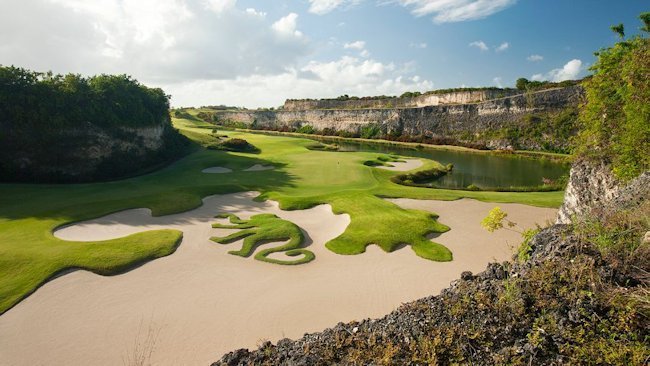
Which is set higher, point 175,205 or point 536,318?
point 536,318

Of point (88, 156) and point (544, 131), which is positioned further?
point (544, 131)

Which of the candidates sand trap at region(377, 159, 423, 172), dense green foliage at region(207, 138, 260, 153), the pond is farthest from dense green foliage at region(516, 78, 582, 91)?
dense green foliage at region(207, 138, 260, 153)

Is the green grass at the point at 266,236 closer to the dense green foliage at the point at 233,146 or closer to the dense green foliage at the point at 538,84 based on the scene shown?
the dense green foliage at the point at 233,146

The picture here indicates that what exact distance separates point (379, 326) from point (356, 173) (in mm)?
26133

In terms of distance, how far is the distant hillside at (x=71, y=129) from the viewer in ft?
87.7

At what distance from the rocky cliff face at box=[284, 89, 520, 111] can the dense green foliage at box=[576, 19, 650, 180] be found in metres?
58.9

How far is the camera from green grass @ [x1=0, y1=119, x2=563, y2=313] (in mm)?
14688

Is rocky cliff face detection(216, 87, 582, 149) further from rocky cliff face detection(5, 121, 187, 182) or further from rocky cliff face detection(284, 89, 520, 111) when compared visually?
rocky cliff face detection(5, 121, 187, 182)

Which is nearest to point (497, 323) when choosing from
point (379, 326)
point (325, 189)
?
point (379, 326)

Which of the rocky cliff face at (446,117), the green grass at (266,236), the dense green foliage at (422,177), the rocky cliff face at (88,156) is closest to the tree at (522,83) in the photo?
the rocky cliff face at (446,117)

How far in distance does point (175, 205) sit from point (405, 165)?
2676cm

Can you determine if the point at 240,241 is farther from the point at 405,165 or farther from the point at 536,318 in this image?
the point at 405,165

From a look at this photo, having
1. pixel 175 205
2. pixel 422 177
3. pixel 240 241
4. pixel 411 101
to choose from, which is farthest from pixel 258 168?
pixel 411 101

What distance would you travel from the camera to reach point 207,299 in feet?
40.4
